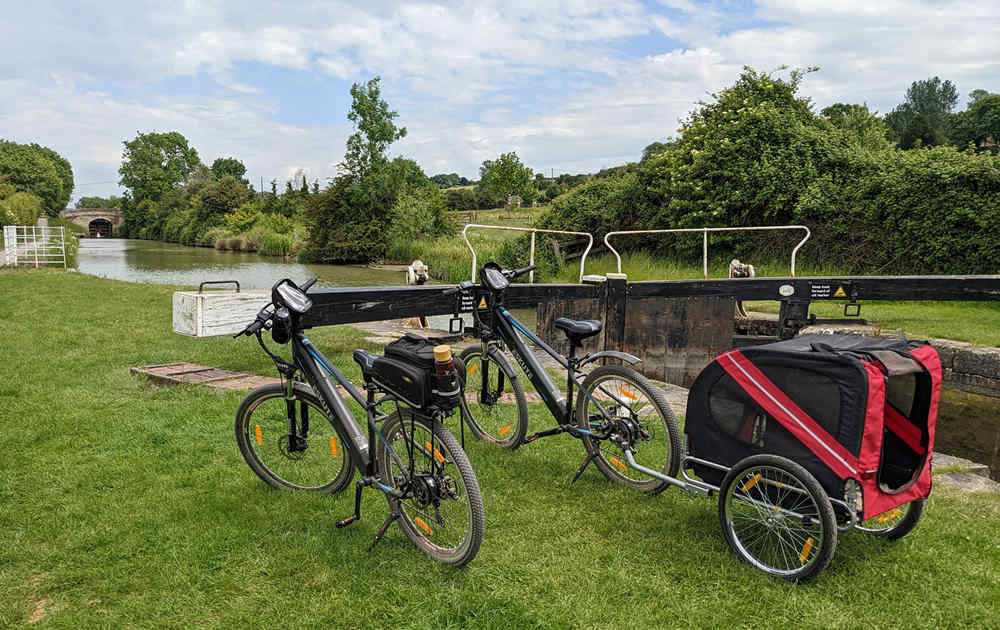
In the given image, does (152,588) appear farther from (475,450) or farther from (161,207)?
(161,207)

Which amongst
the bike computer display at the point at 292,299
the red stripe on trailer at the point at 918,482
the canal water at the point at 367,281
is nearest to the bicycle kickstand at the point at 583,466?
the red stripe on trailer at the point at 918,482

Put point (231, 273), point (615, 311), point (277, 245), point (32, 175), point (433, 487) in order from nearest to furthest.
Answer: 1. point (433, 487)
2. point (615, 311)
3. point (231, 273)
4. point (277, 245)
5. point (32, 175)

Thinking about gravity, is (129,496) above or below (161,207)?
below

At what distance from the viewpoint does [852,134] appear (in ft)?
57.8

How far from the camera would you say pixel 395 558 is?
304 cm

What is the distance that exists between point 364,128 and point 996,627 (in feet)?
132

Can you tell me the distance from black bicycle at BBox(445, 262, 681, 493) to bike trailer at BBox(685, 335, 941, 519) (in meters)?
0.41

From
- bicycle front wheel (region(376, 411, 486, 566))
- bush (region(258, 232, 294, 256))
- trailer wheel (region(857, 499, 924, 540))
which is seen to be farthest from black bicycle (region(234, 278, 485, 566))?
bush (region(258, 232, 294, 256))

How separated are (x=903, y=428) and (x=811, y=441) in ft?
1.96

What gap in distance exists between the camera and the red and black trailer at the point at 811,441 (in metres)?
2.63

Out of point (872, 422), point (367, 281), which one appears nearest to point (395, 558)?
point (872, 422)

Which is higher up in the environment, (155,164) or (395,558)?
(155,164)

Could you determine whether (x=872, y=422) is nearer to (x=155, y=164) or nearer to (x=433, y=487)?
(x=433, y=487)

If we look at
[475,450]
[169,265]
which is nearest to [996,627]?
[475,450]
